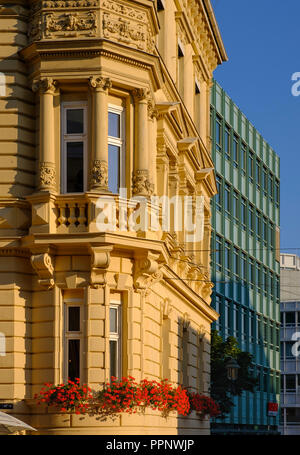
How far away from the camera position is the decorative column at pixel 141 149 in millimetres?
29047

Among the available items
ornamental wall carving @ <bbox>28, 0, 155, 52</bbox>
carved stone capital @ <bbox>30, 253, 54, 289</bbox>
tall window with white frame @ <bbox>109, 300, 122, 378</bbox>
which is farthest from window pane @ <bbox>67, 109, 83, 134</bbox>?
tall window with white frame @ <bbox>109, 300, 122, 378</bbox>

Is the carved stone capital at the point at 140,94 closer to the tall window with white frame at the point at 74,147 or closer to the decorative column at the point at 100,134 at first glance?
the decorative column at the point at 100,134

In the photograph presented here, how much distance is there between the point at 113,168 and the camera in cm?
2912

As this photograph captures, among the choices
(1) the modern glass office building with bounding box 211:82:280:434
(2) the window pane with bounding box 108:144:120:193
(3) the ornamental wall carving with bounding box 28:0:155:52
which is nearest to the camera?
(3) the ornamental wall carving with bounding box 28:0:155:52

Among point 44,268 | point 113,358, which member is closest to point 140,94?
point 44,268

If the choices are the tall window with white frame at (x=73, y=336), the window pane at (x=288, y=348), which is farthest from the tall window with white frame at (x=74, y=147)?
the window pane at (x=288, y=348)

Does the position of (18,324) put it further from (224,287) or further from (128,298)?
(224,287)

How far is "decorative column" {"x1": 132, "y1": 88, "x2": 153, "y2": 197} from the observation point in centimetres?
2905

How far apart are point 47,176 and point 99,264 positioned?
8.08 ft

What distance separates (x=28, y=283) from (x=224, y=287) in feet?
166

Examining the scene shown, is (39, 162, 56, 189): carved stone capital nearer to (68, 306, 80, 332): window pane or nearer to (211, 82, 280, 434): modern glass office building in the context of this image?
(68, 306, 80, 332): window pane

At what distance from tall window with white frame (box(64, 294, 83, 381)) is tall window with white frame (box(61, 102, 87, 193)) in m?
2.74

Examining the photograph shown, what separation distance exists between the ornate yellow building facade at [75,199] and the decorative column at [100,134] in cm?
3

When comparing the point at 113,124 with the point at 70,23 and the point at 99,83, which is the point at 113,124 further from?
the point at 70,23
